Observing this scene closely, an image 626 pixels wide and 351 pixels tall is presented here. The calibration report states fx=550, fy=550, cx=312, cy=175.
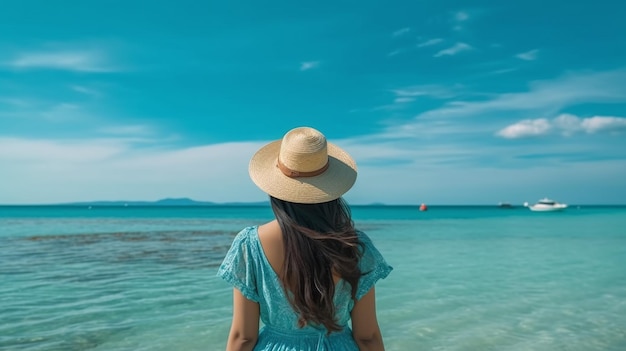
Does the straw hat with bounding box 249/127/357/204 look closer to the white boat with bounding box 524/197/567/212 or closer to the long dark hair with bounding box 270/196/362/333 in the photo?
the long dark hair with bounding box 270/196/362/333

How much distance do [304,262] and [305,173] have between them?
1.19 ft

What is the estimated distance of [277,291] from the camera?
223 cm

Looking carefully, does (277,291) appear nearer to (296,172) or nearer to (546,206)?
(296,172)

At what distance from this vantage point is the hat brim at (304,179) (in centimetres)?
214

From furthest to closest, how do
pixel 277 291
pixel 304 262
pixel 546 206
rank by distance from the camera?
pixel 546 206
pixel 277 291
pixel 304 262

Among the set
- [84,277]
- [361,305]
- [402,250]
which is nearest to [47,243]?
[84,277]

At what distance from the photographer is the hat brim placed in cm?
214

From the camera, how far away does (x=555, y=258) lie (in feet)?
47.8

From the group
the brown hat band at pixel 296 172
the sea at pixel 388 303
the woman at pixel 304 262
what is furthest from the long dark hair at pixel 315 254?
the sea at pixel 388 303

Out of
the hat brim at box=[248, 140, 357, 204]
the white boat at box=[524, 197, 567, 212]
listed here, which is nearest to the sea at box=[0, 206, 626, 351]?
the hat brim at box=[248, 140, 357, 204]

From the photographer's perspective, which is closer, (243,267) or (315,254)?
(315,254)

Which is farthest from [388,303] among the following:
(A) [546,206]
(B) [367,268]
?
(A) [546,206]

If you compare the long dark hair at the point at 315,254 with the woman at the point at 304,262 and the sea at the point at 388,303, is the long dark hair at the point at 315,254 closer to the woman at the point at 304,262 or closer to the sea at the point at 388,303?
the woman at the point at 304,262

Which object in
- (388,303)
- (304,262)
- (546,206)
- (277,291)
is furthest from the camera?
(546,206)
